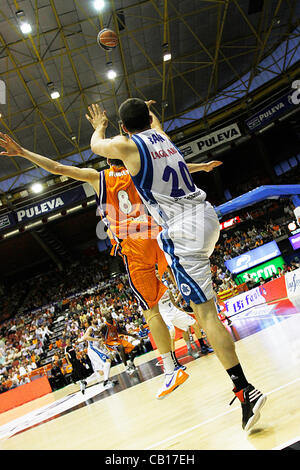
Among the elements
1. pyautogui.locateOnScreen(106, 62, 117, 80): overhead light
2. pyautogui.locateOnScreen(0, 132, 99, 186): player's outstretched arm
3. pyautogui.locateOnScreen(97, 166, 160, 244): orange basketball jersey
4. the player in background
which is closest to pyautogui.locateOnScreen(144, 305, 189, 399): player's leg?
pyautogui.locateOnScreen(97, 166, 160, 244): orange basketball jersey

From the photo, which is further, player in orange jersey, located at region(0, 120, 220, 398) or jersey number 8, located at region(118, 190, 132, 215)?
jersey number 8, located at region(118, 190, 132, 215)

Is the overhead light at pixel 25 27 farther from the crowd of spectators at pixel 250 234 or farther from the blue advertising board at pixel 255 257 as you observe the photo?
the blue advertising board at pixel 255 257

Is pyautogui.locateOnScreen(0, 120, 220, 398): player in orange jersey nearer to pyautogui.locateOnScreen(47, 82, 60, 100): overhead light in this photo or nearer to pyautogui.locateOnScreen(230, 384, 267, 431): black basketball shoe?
pyautogui.locateOnScreen(230, 384, 267, 431): black basketball shoe

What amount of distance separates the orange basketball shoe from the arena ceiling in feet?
43.2

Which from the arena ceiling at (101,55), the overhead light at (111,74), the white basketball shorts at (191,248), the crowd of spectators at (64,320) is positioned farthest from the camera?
the crowd of spectators at (64,320)

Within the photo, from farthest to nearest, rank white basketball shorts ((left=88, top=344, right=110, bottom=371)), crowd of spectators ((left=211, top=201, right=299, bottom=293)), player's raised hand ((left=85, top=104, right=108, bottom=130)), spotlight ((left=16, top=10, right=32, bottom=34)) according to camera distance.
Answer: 1. crowd of spectators ((left=211, top=201, right=299, bottom=293))
2. spotlight ((left=16, top=10, right=32, bottom=34))
3. white basketball shorts ((left=88, top=344, right=110, bottom=371))
4. player's raised hand ((left=85, top=104, right=108, bottom=130))

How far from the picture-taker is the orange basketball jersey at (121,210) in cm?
366

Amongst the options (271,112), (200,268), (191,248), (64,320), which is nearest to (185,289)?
(200,268)

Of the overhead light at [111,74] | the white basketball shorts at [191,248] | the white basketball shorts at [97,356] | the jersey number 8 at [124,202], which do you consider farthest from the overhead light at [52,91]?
the white basketball shorts at [191,248]

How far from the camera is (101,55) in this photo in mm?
16672

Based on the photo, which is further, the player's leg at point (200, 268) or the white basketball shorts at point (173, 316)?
the white basketball shorts at point (173, 316)

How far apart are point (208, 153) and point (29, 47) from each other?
10754 mm

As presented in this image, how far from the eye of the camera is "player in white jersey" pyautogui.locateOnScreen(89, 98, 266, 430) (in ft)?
8.75

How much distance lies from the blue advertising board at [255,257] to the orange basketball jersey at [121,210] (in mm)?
15479
